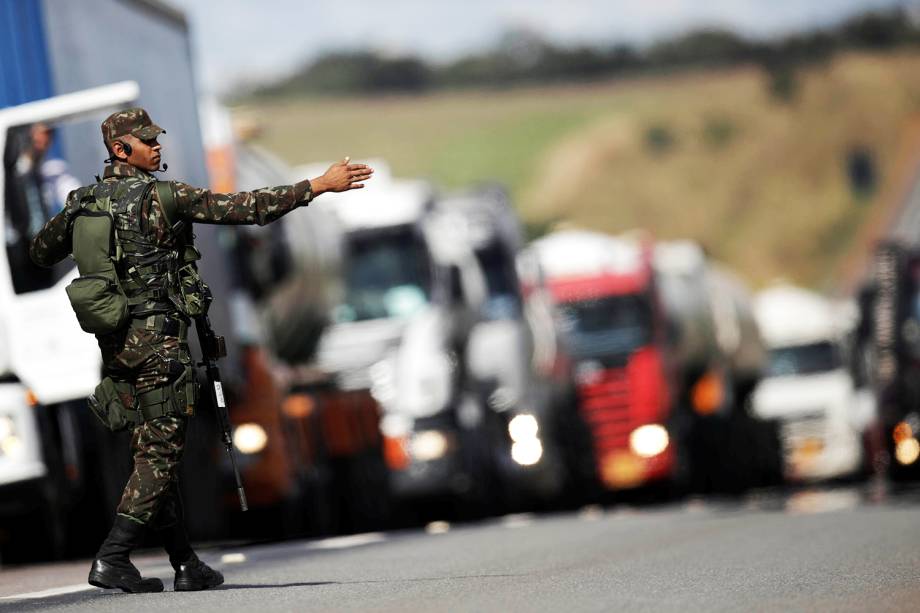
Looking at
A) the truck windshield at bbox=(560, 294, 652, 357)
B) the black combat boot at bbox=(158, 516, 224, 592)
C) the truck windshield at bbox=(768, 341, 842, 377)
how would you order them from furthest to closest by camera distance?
the truck windshield at bbox=(768, 341, 842, 377) < the truck windshield at bbox=(560, 294, 652, 357) < the black combat boot at bbox=(158, 516, 224, 592)

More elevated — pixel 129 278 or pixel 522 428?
pixel 129 278

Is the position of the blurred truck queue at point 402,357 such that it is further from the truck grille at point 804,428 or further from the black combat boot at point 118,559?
the black combat boot at point 118,559

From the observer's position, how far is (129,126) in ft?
27.9

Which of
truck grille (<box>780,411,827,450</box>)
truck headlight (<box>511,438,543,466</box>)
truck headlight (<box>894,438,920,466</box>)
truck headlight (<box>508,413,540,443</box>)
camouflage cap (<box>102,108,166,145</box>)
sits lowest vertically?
truck grille (<box>780,411,827,450</box>)

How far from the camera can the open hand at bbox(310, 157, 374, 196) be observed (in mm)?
8562

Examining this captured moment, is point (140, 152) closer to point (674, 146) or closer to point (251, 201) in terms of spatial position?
point (251, 201)

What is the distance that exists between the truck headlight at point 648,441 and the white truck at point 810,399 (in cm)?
496

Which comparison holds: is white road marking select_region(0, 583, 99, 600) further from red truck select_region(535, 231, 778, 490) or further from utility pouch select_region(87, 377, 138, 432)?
red truck select_region(535, 231, 778, 490)

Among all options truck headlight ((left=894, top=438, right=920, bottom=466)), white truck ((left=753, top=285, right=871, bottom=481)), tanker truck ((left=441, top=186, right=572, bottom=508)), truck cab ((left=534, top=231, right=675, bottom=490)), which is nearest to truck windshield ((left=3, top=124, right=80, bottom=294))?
tanker truck ((left=441, top=186, right=572, bottom=508))

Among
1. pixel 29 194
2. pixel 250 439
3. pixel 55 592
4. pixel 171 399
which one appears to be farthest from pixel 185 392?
pixel 250 439

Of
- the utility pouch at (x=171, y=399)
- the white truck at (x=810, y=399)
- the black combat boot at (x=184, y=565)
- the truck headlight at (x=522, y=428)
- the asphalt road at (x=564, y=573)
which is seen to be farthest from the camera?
the white truck at (x=810, y=399)

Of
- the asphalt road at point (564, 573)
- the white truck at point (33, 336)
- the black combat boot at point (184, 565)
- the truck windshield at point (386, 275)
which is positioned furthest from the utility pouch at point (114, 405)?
the truck windshield at point (386, 275)

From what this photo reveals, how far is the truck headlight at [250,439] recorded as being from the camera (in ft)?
57.3

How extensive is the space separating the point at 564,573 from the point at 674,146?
96.0 meters
